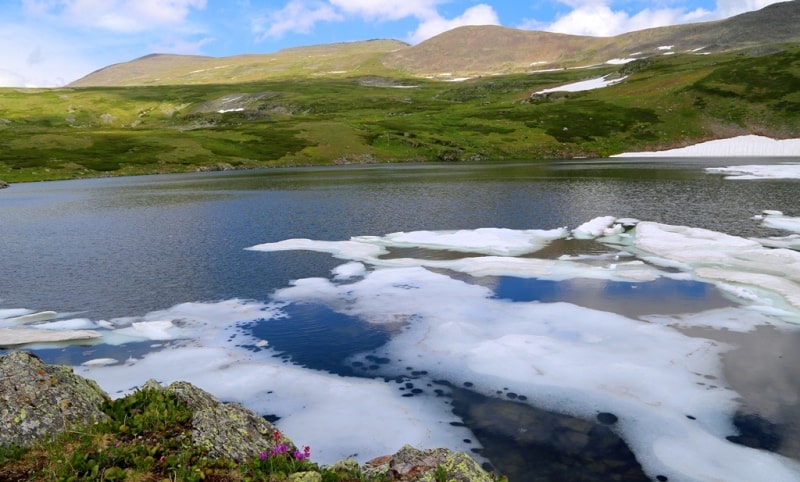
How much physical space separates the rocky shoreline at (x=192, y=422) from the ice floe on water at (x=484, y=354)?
3.53 meters

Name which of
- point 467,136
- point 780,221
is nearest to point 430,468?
point 780,221

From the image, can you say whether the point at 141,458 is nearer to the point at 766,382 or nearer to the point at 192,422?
the point at 192,422

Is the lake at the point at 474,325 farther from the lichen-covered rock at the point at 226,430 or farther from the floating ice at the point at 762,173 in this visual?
the floating ice at the point at 762,173

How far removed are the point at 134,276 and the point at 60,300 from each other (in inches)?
210

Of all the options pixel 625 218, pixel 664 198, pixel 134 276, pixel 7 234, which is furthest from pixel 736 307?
pixel 7 234

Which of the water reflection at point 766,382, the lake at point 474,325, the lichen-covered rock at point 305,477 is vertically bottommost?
the water reflection at point 766,382

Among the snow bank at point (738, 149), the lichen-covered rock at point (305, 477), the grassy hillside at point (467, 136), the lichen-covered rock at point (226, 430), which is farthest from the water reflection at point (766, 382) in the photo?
the snow bank at point (738, 149)

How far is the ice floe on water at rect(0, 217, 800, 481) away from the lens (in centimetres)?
1537

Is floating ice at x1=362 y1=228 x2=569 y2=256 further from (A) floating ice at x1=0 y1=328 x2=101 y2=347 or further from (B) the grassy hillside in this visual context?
(B) the grassy hillside

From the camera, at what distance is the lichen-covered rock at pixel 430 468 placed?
32.9 ft

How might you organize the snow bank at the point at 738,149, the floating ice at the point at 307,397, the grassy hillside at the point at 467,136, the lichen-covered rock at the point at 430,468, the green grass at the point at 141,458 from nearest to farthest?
1. the green grass at the point at 141,458
2. the lichen-covered rock at the point at 430,468
3. the floating ice at the point at 307,397
4. the grassy hillside at the point at 467,136
5. the snow bank at the point at 738,149

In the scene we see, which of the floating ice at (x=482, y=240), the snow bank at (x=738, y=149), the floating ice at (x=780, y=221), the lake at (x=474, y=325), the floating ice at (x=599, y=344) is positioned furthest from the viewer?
the snow bank at (x=738, y=149)

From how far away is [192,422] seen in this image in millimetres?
11250

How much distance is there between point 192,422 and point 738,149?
168553 millimetres
